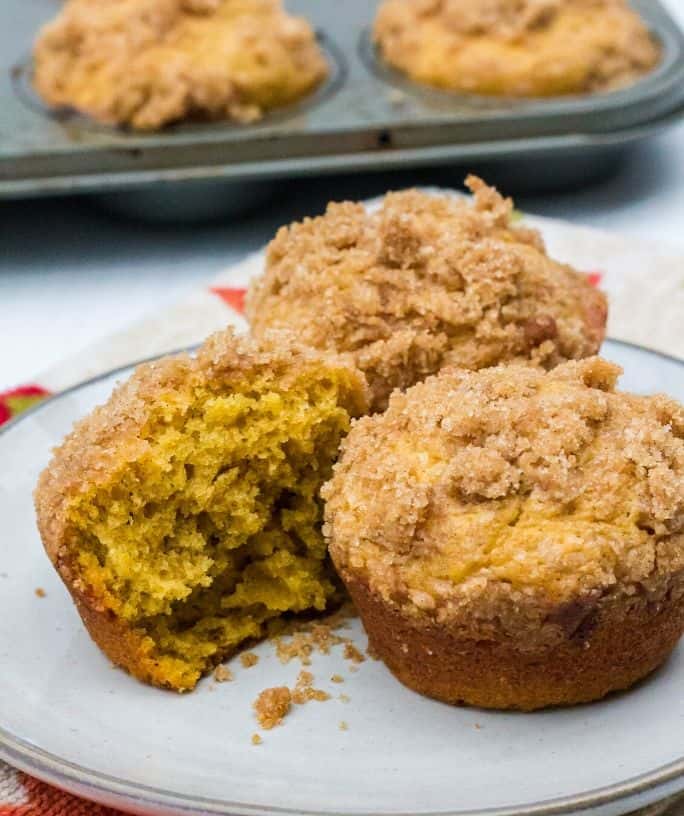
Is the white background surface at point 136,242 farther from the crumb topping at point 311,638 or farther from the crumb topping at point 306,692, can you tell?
the crumb topping at point 306,692

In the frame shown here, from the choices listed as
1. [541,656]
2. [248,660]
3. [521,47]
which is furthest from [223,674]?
[521,47]

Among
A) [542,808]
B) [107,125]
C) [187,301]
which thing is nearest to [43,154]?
[107,125]

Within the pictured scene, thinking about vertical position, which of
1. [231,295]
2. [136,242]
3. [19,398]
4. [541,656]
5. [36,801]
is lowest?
[136,242]

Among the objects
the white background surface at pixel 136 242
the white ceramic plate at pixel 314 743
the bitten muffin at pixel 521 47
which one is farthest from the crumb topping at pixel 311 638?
the bitten muffin at pixel 521 47

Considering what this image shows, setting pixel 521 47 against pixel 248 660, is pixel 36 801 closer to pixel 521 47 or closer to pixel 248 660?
pixel 248 660

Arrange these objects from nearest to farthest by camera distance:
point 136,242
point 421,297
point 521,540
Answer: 1. point 521,540
2. point 421,297
3. point 136,242

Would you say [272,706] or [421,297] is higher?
[421,297]

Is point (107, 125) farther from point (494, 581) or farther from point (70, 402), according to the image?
point (494, 581)
